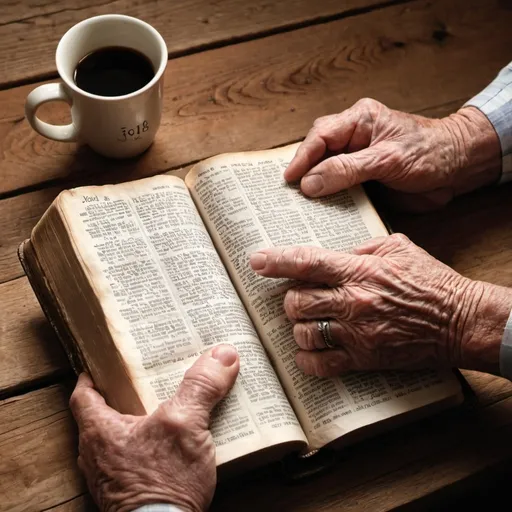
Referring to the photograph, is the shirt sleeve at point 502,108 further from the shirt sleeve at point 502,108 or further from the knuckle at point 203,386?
the knuckle at point 203,386

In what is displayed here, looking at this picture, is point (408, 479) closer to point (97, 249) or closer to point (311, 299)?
point (311, 299)

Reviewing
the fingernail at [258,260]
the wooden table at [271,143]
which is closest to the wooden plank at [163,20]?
the wooden table at [271,143]

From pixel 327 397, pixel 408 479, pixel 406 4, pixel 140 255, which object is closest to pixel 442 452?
pixel 408 479

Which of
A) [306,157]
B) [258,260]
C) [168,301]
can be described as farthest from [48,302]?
[306,157]

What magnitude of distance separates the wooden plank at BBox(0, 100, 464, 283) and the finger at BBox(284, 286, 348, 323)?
1.11 ft

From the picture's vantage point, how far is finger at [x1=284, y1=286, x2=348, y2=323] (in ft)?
2.86

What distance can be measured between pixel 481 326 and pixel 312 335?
0.20 m

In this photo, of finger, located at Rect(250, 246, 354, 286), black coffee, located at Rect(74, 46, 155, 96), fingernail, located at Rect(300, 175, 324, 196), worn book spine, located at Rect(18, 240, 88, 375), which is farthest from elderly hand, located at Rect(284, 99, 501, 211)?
worn book spine, located at Rect(18, 240, 88, 375)

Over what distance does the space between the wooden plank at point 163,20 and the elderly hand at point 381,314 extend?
48cm

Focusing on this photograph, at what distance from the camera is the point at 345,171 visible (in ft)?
3.16

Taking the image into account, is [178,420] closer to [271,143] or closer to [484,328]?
[484,328]

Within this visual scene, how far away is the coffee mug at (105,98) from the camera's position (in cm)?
94

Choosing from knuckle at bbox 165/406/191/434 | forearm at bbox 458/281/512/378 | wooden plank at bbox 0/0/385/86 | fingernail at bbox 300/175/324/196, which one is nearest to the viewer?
knuckle at bbox 165/406/191/434

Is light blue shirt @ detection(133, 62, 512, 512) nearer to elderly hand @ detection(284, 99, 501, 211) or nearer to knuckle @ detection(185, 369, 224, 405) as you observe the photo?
elderly hand @ detection(284, 99, 501, 211)
